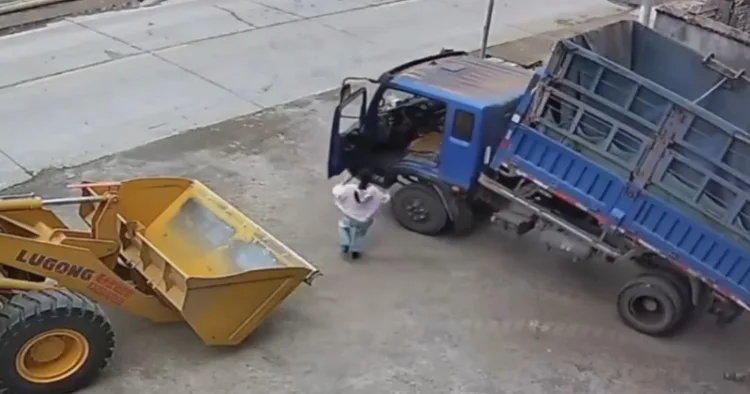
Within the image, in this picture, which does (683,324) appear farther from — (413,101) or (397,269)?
(413,101)

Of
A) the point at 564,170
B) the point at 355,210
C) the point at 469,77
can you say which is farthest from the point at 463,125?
the point at 355,210

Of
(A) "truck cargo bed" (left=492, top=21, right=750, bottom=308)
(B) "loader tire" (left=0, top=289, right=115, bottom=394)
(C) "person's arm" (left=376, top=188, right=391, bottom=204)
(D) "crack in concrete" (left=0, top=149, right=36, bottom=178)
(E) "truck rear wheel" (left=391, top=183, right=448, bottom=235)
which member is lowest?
(D) "crack in concrete" (left=0, top=149, right=36, bottom=178)

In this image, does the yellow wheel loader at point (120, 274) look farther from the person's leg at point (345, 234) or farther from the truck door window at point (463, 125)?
the truck door window at point (463, 125)

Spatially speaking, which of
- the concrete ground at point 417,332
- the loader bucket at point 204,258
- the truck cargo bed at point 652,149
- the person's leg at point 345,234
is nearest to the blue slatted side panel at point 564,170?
the truck cargo bed at point 652,149

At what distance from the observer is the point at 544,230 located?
32.6 ft

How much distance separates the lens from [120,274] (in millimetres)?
8398

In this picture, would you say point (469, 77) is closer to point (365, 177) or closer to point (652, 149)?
point (365, 177)

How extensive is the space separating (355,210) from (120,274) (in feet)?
7.51

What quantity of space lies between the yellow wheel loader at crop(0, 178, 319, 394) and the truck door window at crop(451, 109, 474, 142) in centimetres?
223

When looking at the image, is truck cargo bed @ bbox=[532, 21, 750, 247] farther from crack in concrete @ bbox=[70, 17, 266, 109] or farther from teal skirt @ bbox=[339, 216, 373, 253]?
crack in concrete @ bbox=[70, 17, 266, 109]

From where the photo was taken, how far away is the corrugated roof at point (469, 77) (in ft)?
32.9

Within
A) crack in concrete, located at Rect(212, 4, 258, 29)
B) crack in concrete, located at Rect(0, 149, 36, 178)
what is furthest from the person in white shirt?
crack in concrete, located at Rect(212, 4, 258, 29)

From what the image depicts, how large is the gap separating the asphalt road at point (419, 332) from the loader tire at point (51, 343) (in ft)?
0.91

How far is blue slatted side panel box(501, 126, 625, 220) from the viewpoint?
353 inches
